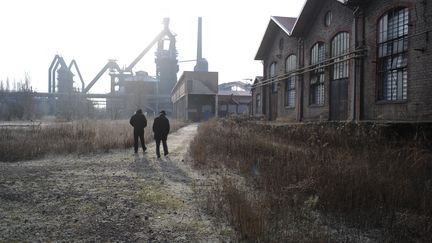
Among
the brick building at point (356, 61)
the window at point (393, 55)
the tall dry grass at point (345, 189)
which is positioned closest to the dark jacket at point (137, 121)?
the tall dry grass at point (345, 189)

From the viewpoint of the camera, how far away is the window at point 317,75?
16.1 metres

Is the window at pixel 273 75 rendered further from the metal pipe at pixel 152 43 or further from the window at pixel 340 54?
the metal pipe at pixel 152 43

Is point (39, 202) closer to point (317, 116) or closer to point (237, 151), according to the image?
point (237, 151)

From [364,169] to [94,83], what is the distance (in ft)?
199

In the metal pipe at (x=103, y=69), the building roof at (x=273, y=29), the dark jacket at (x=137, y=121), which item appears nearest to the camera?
the dark jacket at (x=137, y=121)

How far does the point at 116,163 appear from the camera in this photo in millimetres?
9406

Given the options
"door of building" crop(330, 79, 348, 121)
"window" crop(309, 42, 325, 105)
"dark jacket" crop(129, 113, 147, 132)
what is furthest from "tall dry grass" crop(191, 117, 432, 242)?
"window" crop(309, 42, 325, 105)

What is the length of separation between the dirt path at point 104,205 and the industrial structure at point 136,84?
1673 inches

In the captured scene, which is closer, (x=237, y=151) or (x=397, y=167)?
(x=397, y=167)

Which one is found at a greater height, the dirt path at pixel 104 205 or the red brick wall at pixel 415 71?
the red brick wall at pixel 415 71

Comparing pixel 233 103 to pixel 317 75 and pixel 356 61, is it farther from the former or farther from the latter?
pixel 356 61

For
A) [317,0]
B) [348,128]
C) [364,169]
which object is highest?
[317,0]

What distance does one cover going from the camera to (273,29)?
22094 mm

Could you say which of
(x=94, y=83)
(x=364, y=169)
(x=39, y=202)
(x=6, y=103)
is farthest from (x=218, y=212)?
(x=94, y=83)
